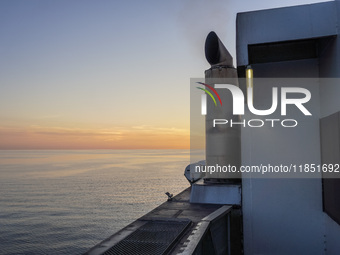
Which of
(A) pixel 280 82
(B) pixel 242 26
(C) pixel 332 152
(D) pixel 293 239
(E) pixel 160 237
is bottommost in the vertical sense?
(D) pixel 293 239

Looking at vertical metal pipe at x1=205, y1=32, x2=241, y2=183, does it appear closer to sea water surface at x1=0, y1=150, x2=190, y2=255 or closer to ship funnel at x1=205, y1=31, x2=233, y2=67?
ship funnel at x1=205, y1=31, x2=233, y2=67

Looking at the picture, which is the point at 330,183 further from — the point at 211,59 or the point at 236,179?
the point at 211,59

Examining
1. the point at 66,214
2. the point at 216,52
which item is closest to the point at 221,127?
the point at 216,52

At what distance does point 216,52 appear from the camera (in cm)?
1230

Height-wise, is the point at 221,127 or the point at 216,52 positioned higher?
the point at 216,52

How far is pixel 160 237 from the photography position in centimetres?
698

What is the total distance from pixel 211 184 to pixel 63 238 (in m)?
22.0

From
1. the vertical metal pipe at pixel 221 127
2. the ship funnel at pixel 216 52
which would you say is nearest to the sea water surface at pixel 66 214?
the vertical metal pipe at pixel 221 127

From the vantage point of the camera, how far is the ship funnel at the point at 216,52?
12.0 metres

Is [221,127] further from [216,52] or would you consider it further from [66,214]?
[66,214]

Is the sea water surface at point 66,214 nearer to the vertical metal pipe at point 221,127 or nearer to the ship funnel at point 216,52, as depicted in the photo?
the vertical metal pipe at point 221,127

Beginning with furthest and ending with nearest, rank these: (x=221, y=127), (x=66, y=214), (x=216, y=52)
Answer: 1. (x=66, y=214)
2. (x=221, y=127)
3. (x=216, y=52)

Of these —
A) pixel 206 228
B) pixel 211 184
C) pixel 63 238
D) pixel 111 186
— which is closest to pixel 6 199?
pixel 111 186

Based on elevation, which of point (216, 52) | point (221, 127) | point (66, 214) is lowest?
point (66, 214)
